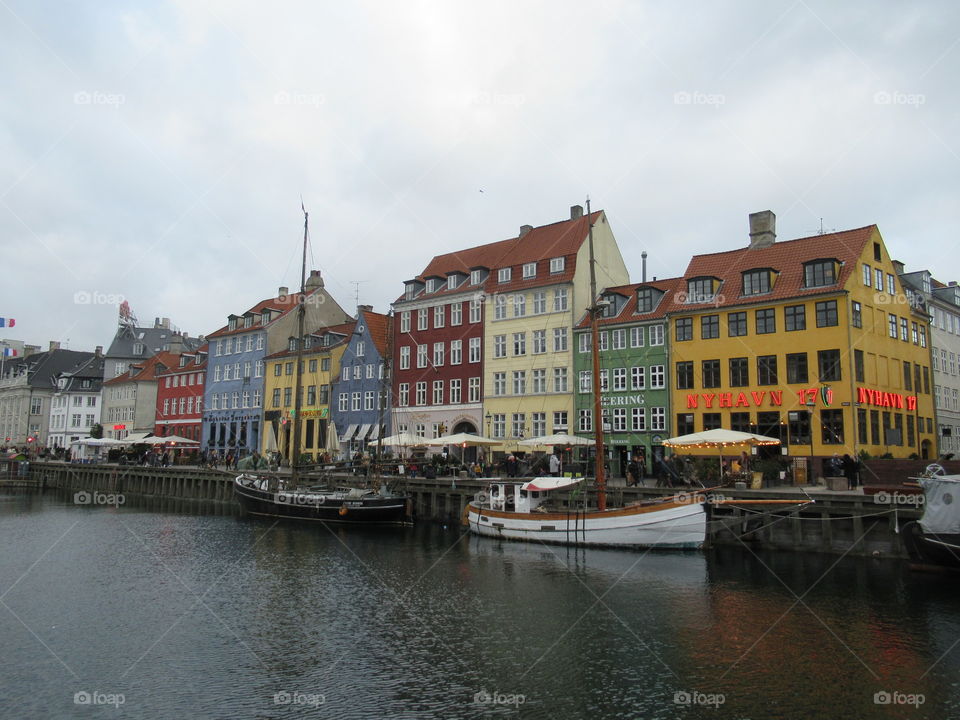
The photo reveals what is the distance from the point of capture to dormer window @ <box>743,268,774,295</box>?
4247 cm

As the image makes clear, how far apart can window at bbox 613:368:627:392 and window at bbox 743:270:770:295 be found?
8542 mm

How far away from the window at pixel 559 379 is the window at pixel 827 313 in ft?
52.4

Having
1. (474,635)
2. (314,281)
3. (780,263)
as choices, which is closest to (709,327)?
(780,263)

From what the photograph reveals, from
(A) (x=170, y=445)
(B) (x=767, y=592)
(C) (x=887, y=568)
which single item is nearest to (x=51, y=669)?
(B) (x=767, y=592)

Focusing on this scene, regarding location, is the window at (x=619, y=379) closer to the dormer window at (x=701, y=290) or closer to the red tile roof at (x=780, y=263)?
the red tile roof at (x=780, y=263)

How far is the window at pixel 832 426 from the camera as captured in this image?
126 feet

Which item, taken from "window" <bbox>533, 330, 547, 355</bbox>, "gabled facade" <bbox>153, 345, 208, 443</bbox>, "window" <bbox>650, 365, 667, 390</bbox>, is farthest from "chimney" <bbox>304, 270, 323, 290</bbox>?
"window" <bbox>650, 365, 667, 390</bbox>

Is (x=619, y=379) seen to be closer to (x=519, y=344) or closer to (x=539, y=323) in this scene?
(x=539, y=323)

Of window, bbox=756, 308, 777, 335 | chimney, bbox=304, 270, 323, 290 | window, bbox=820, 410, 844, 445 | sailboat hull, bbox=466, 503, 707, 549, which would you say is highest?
chimney, bbox=304, 270, 323, 290

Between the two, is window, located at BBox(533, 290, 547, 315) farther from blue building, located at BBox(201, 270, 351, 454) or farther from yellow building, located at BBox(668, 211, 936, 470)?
blue building, located at BBox(201, 270, 351, 454)

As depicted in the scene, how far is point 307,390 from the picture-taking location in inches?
2714

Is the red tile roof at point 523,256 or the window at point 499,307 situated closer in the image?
the red tile roof at point 523,256

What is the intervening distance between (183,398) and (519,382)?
152ft

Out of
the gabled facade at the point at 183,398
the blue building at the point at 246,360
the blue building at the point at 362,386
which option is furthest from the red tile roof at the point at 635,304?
the gabled facade at the point at 183,398
